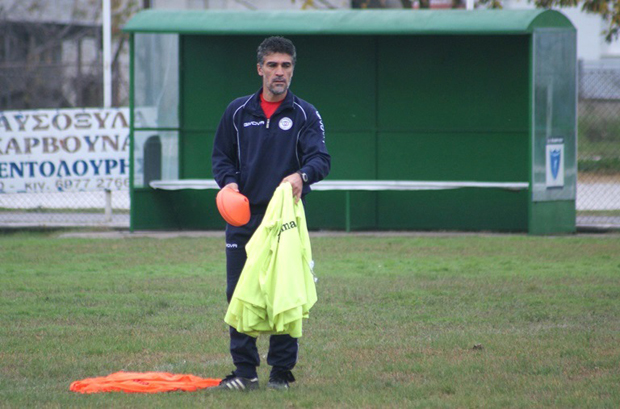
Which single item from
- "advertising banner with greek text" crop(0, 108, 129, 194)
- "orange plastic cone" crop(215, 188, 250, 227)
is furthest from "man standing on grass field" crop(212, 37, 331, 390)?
"advertising banner with greek text" crop(0, 108, 129, 194)

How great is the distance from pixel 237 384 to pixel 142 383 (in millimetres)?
551

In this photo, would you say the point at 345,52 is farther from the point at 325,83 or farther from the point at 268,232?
the point at 268,232

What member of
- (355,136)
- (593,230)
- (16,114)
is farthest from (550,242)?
(16,114)

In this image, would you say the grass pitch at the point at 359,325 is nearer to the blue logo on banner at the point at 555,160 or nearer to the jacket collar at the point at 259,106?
the blue logo on banner at the point at 555,160

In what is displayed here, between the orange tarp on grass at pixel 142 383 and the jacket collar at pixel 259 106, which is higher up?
the jacket collar at pixel 259 106

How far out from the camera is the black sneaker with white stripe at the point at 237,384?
574 centimetres

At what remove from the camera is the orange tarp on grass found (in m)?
5.75

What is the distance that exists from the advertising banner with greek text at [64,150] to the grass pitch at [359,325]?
87.4 inches

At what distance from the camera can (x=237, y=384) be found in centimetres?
574

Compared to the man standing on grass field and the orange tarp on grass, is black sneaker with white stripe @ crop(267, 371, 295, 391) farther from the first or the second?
the orange tarp on grass

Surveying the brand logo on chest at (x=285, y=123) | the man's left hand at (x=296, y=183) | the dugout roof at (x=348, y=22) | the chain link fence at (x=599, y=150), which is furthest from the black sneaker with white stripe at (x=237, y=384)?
the chain link fence at (x=599, y=150)

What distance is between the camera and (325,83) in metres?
14.4

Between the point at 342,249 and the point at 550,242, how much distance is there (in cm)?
254

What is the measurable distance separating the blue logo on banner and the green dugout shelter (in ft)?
0.41
